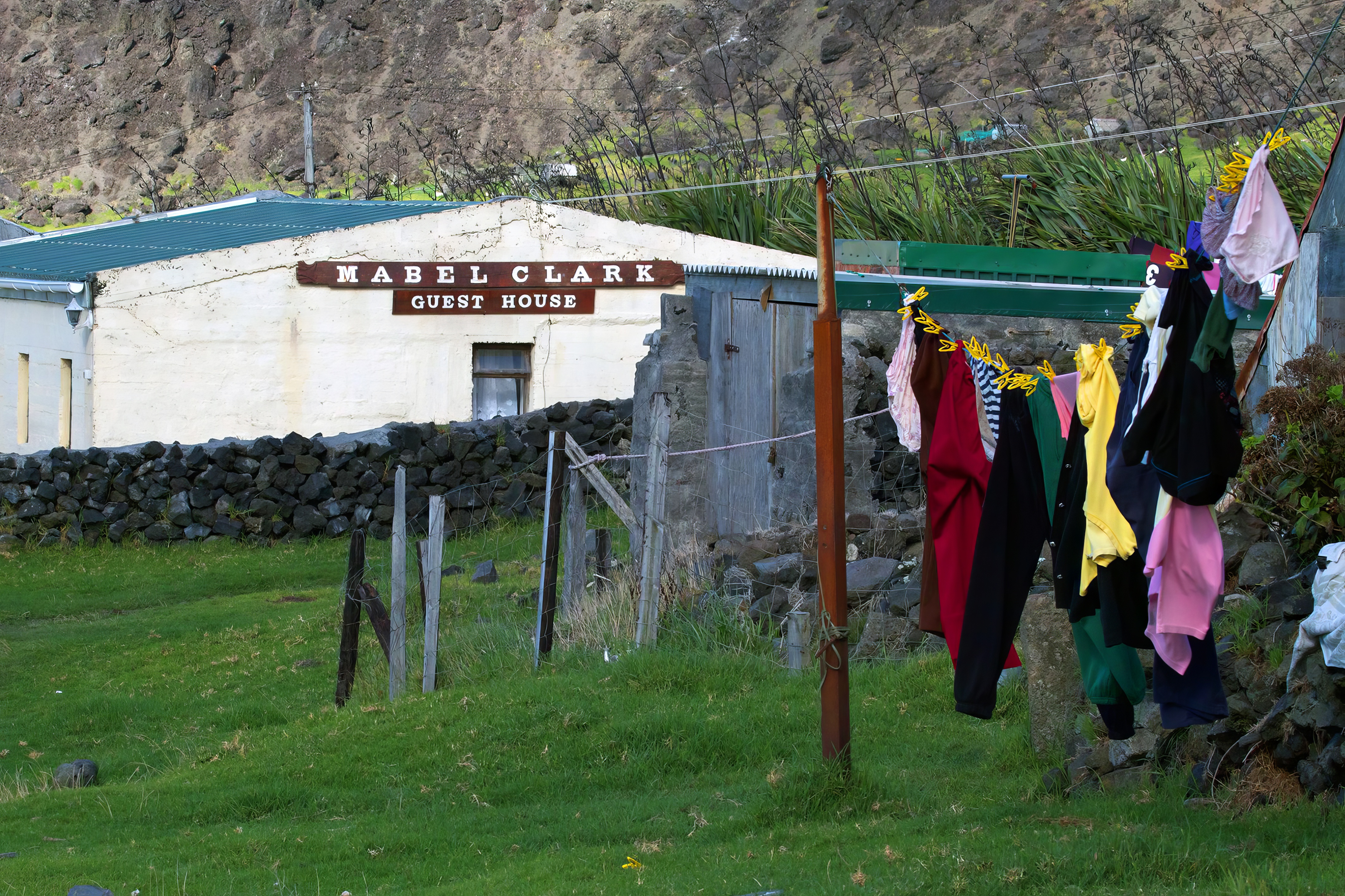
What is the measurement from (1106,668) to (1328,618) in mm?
818

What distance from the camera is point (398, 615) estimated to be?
934 cm

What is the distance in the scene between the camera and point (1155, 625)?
4688mm

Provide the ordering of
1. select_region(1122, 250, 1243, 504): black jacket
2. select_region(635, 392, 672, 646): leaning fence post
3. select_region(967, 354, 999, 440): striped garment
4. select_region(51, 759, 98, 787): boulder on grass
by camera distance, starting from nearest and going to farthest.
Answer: select_region(1122, 250, 1243, 504): black jacket → select_region(967, 354, 999, 440): striped garment → select_region(51, 759, 98, 787): boulder on grass → select_region(635, 392, 672, 646): leaning fence post

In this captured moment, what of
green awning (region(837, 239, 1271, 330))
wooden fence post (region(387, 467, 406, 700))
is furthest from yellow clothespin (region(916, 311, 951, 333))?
green awning (region(837, 239, 1271, 330))

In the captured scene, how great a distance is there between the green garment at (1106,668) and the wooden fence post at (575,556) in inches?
197

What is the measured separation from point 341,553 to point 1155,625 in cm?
1341

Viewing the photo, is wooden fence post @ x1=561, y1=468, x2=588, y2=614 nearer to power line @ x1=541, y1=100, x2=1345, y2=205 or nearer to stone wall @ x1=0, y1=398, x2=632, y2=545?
power line @ x1=541, y1=100, x2=1345, y2=205

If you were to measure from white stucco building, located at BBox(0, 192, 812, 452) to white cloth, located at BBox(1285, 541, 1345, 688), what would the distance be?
1348cm

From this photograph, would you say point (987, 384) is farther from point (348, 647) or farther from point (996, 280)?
point (996, 280)

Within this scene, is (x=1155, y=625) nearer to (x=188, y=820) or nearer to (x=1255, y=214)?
(x=1255, y=214)

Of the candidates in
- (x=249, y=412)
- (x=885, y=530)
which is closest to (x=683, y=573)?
(x=885, y=530)

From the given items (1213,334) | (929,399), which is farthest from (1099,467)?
(929,399)

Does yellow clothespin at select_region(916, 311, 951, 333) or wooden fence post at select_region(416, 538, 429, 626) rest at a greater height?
yellow clothespin at select_region(916, 311, 951, 333)

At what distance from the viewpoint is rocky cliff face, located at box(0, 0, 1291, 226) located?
5359 centimetres
